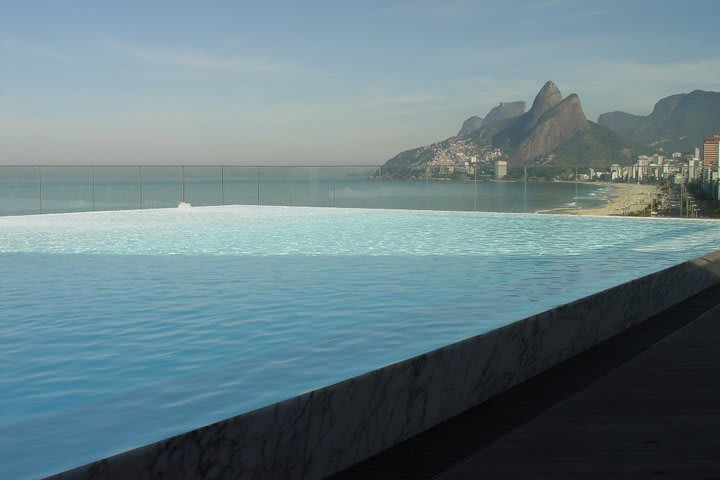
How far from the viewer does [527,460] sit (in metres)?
2.77

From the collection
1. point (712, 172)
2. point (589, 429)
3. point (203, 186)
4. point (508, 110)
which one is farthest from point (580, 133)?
point (589, 429)

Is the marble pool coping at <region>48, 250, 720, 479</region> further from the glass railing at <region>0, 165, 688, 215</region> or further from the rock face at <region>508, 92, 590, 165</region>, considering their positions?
the rock face at <region>508, 92, 590, 165</region>

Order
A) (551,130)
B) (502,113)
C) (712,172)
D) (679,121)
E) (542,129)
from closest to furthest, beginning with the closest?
(712,172), (551,130), (679,121), (542,129), (502,113)

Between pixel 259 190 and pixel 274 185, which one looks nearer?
pixel 274 185

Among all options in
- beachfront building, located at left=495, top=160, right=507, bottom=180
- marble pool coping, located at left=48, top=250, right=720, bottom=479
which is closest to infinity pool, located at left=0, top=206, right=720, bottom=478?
marble pool coping, located at left=48, top=250, right=720, bottom=479

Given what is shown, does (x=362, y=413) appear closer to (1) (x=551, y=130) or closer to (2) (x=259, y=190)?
(2) (x=259, y=190)

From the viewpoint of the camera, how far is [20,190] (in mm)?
16469

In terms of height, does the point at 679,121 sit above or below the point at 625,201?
above

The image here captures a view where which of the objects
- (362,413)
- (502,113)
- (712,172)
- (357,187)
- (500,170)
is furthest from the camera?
(502,113)

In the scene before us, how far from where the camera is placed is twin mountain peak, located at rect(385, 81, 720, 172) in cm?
A: 3253

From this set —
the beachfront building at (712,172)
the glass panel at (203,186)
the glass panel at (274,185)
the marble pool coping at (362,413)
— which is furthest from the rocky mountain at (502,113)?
the marble pool coping at (362,413)

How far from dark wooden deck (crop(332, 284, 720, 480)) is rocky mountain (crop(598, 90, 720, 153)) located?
111 ft

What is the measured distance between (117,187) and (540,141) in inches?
973

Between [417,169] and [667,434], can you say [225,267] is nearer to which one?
[667,434]
